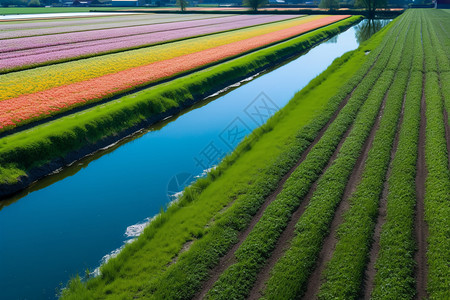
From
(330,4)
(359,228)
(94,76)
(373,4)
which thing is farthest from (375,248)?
(330,4)

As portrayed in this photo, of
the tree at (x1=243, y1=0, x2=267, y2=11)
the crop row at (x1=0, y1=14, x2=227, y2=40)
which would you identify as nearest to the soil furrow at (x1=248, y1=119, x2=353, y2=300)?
the crop row at (x1=0, y1=14, x2=227, y2=40)

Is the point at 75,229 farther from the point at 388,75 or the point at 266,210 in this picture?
the point at 388,75

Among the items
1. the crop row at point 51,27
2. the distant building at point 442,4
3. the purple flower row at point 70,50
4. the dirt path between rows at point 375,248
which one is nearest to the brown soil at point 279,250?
the dirt path between rows at point 375,248

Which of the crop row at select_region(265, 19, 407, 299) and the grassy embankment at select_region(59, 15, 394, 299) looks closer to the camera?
the crop row at select_region(265, 19, 407, 299)

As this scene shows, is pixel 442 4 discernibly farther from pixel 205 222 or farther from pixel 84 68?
pixel 205 222

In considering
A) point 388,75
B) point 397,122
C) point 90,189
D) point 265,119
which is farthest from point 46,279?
point 388,75

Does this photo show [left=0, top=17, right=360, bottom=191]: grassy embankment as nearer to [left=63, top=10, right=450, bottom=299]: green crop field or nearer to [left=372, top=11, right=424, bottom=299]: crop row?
[left=63, top=10, right=450, bottom=299]: green crop field
